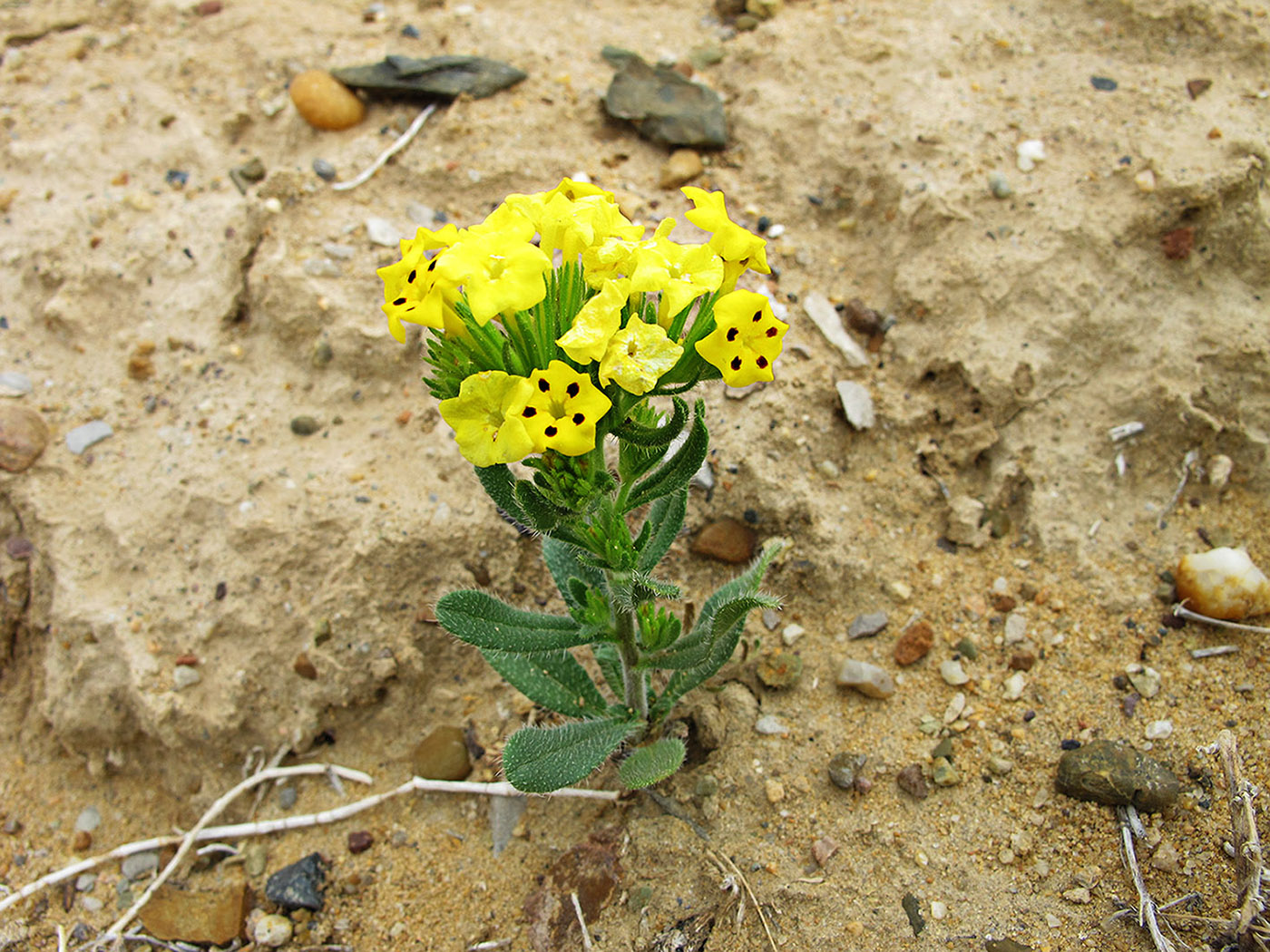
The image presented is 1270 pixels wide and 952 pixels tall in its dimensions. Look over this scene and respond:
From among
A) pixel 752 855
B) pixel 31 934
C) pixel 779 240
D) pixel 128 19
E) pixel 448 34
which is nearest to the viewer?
pixel 752 855

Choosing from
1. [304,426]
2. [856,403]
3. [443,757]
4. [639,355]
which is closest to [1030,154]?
[856,403]

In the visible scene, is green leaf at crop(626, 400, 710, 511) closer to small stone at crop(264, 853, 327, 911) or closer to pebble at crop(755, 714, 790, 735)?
pebble at crop(755, 714, 790, 735)

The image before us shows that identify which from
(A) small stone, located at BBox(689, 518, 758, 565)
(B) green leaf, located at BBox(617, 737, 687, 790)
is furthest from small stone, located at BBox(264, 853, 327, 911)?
(A) small stone, located at BBox(689, 518, 758, 565)

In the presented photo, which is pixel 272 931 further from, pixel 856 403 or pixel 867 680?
pixel 856 403

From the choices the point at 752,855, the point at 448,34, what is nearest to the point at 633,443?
the point at 752,855

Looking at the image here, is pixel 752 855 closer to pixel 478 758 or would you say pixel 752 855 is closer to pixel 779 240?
pixel 478 758

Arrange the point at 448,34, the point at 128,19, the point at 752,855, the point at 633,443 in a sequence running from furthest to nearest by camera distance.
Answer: the point at 128,19, the point at 448,34, the point at 752,855, the point at 633,443

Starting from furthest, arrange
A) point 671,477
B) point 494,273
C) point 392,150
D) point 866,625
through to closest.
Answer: point 392,150 < point 866,625 < point 671,477 < point 494,273
